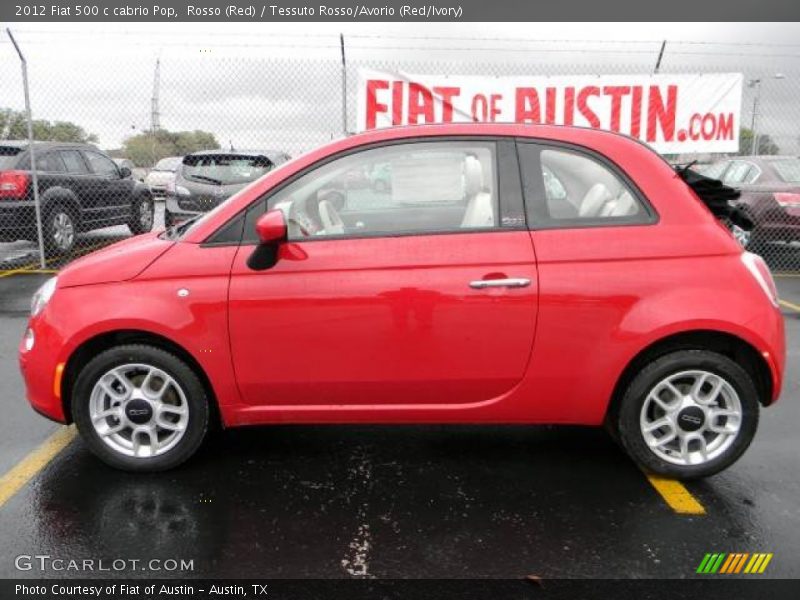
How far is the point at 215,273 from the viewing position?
307cm

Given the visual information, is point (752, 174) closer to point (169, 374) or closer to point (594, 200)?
point (594, 200)

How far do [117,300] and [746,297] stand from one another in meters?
2.83

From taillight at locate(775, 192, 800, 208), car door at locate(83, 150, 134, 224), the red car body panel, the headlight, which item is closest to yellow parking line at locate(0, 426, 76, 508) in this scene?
the red car body panel

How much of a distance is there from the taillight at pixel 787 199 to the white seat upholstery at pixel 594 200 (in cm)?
650

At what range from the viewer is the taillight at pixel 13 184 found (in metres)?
8.38

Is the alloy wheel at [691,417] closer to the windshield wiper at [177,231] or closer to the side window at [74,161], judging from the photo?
the windshield wiper at [177,231]

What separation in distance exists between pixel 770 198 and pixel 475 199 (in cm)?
690

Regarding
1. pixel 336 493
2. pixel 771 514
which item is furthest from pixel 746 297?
pixel 336 493

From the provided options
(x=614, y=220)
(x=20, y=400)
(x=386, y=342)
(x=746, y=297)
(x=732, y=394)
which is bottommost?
(x=20, y=400)

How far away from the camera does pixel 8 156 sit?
28.2ft

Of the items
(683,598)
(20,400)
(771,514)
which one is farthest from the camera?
(20,400)

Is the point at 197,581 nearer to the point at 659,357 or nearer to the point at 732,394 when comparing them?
the point at 659,357

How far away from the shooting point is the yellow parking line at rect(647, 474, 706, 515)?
2968 millimetres
